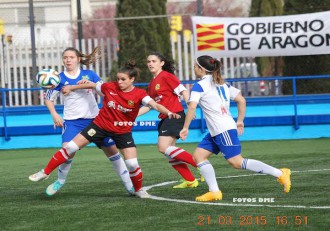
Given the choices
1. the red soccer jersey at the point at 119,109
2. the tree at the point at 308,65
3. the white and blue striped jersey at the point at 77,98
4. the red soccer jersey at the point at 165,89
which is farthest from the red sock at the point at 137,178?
the tree at the point at 308,65

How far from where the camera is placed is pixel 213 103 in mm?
10531

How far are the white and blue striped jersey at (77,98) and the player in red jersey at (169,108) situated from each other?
107cm

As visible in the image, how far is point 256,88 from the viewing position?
28.3m

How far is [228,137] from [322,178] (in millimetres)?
2407

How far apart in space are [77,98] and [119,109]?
92 centimetres

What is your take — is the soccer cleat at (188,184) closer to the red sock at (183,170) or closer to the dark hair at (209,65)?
the red sock at (183,170)

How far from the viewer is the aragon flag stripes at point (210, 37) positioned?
22750mm

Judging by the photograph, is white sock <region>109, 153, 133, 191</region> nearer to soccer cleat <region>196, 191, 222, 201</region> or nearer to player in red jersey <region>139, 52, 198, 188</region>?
player in red jersey <region>139, 52, 198, 188</region>

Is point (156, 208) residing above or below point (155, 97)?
below

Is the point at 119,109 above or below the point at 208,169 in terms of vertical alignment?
above

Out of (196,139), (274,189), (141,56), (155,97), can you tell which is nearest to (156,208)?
(274,189)

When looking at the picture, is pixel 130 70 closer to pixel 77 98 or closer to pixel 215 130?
pixel 77 98

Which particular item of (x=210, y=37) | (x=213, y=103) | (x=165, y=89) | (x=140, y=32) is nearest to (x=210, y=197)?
(x=213, y=103)

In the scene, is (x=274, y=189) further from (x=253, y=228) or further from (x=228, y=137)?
(x=253, y=228)
